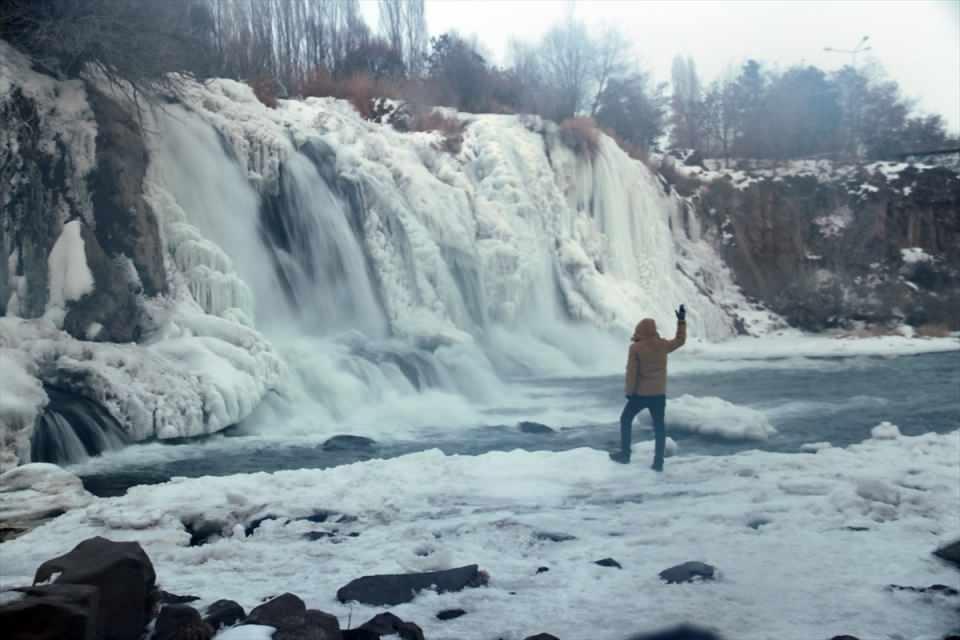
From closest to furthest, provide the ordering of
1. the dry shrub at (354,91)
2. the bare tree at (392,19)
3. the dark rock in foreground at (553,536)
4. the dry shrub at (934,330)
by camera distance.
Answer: the dark rock in foreground at (553,536) < the dry shrub at (354,91) < the dry shrub at (934,330) < the bare tree at (392,19)

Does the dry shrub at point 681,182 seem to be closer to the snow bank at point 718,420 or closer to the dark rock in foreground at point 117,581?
the snow bank at point 718,420

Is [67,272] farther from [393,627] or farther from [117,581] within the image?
[393,627]

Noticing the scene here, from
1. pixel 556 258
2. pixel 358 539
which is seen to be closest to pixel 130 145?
pixel 358 539

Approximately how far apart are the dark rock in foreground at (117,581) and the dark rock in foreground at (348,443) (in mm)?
5314

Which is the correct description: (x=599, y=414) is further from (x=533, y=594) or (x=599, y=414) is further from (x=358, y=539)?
(x=533, y=594)

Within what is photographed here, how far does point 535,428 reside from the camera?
420 inches

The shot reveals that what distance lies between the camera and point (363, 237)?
16.0m

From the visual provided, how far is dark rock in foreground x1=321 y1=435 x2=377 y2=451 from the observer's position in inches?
363

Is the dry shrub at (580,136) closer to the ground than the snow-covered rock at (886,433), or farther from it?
farther from it

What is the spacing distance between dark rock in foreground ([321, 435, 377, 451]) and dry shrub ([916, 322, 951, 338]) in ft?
73.8

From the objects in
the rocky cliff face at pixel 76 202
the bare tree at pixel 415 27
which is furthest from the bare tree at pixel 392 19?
the rocky cliff face at pixel 76 202

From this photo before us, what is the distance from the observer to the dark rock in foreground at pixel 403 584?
440cm

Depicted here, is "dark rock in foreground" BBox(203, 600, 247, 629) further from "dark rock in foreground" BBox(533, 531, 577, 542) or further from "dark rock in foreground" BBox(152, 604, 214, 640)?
"dark rock in foreground" BBox(533, 531, 577, 542)

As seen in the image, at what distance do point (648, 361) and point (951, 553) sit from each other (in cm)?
329
